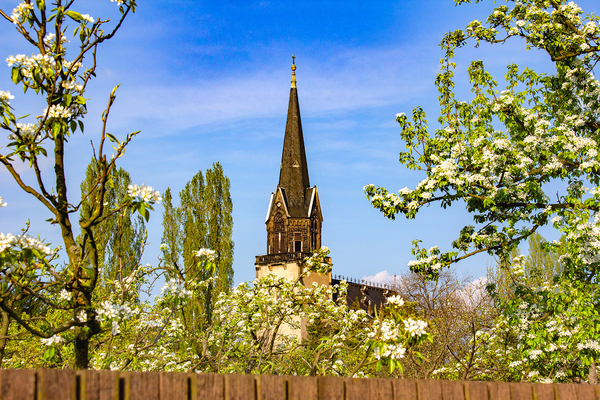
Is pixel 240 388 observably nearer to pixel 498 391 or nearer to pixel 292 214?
pixel 498 391

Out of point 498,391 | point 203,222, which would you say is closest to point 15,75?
point 498,391

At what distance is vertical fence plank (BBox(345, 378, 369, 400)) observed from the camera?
353cm

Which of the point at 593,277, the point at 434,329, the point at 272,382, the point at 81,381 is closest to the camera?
the point at 81,381

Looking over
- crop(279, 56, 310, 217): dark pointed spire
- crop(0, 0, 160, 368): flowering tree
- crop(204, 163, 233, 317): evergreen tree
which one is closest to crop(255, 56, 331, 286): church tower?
crop(279, 56, 310, 217): dark pointed spire

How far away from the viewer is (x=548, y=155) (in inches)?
400

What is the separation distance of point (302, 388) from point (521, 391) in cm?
186

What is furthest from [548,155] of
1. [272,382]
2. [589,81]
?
[272,382]

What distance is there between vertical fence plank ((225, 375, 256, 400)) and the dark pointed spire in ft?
156

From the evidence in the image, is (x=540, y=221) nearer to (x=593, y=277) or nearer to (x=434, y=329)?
(x=593, y=277)

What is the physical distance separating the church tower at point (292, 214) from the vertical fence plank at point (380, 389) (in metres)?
46.0

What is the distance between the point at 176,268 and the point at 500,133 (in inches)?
314

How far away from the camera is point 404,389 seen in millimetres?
3689

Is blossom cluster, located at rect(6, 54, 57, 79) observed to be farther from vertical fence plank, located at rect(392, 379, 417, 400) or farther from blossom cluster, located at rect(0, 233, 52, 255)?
vertical fence plank, located at rect(392, 379, 417, 400)

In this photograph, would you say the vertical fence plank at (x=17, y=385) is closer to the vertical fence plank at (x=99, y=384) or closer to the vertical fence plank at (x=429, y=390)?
the vertical fence plank at (x=99, y=384)
